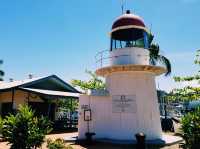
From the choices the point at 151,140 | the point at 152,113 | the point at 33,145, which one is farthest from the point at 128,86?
the point at 33,145

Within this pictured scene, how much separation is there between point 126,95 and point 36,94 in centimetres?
865

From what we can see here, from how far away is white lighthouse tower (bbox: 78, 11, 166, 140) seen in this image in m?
17.5

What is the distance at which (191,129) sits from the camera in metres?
10.4

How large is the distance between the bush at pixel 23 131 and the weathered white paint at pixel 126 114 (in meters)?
6.66

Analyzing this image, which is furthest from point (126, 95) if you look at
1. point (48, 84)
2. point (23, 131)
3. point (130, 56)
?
point (48, 84)

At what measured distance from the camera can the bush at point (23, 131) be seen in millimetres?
10969

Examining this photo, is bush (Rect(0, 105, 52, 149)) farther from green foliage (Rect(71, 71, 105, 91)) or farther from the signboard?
green foliage (Rect(71, 71, 105, 91))

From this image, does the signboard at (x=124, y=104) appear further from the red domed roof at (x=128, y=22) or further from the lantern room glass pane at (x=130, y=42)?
the red domed roof at (x=128, y=22)

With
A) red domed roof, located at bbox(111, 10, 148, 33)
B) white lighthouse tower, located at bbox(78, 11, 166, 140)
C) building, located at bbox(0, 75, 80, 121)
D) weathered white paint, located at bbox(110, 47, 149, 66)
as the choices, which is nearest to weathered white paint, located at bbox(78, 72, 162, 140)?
white lighthouse tower, located at bbox(78, 11, 166, 140)

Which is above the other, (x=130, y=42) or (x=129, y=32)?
(x=129, y=32)

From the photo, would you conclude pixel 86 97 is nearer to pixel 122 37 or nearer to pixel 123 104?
pixel 123 104

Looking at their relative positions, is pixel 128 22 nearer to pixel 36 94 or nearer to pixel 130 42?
pixel 130 42

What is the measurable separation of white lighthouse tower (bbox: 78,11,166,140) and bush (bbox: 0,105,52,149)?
21.8 feet

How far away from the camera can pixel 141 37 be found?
18.2 meters
